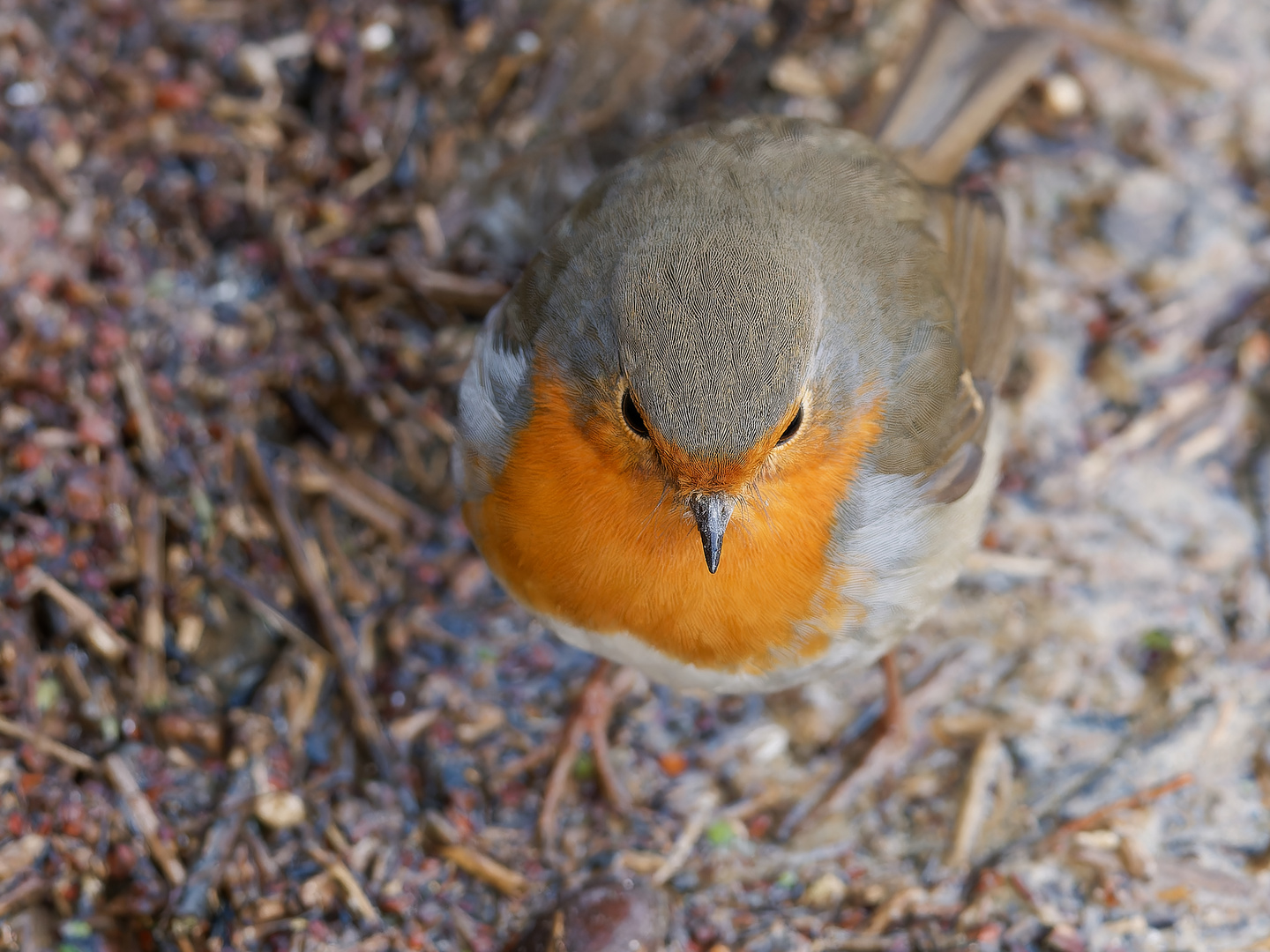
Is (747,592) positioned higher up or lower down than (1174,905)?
higher up

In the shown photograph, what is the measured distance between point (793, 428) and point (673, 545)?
1.17ft

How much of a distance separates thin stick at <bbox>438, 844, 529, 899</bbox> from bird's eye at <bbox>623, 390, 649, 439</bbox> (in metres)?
1.31

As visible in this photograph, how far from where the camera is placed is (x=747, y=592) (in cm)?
250

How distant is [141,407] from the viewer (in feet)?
10.7

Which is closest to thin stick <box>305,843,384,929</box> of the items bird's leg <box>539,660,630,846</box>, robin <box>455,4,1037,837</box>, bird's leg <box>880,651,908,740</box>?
bird's leg <box>539,660,630,846</box>

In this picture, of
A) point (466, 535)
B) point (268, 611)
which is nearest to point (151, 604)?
point (268, 611)

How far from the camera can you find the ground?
2.88 m

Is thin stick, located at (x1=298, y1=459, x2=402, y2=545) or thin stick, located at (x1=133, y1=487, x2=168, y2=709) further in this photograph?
thin stick, located at (x1=298, y1=459, x2=402, y2=545)

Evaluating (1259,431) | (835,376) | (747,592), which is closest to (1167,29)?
(1259,431)

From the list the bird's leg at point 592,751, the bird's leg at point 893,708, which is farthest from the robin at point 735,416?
the bird's leg at point 592,751

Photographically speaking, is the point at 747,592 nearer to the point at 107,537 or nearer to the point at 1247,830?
the point at 1247,830

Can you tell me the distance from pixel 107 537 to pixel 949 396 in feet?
7.34

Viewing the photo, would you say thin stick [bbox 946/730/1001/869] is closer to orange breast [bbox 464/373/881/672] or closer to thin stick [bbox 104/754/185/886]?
orange breast [bbox 464/373/881/672]

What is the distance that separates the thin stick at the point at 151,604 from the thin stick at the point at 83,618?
0.22 feet
